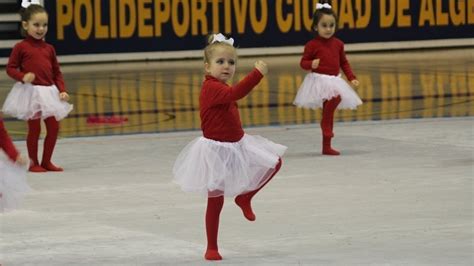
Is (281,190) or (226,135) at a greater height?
(226,135)

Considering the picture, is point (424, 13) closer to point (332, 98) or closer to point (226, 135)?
point (332, 98)

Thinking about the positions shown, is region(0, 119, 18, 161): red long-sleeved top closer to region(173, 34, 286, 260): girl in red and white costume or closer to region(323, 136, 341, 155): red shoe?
region(173, 34, 286, 260): girl in red and white costume

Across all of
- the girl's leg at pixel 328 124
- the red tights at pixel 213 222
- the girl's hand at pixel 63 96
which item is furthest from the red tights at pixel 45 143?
the red tights at pixel 213 222

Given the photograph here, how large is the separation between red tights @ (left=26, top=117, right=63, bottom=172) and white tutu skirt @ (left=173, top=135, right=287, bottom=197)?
3.76 m

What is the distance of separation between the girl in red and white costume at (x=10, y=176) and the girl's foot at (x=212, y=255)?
3.36ft

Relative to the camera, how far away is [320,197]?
29.5 ft

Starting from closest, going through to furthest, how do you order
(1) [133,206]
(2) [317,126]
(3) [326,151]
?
(1) [133,206]
(3) [326,151]
(2) [317,126]

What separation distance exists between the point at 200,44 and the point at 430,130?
44.4 ft

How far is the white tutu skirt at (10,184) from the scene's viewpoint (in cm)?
678

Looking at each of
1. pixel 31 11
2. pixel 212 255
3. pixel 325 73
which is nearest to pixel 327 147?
pixel 325 73

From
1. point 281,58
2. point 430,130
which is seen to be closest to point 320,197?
point 430,130

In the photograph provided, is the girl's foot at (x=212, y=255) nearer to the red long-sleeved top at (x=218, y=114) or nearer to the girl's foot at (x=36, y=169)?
the red long-sleeved top at (x=218, y=114)

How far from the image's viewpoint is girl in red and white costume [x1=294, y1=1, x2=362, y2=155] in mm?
11648

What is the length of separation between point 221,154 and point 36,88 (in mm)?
4053
